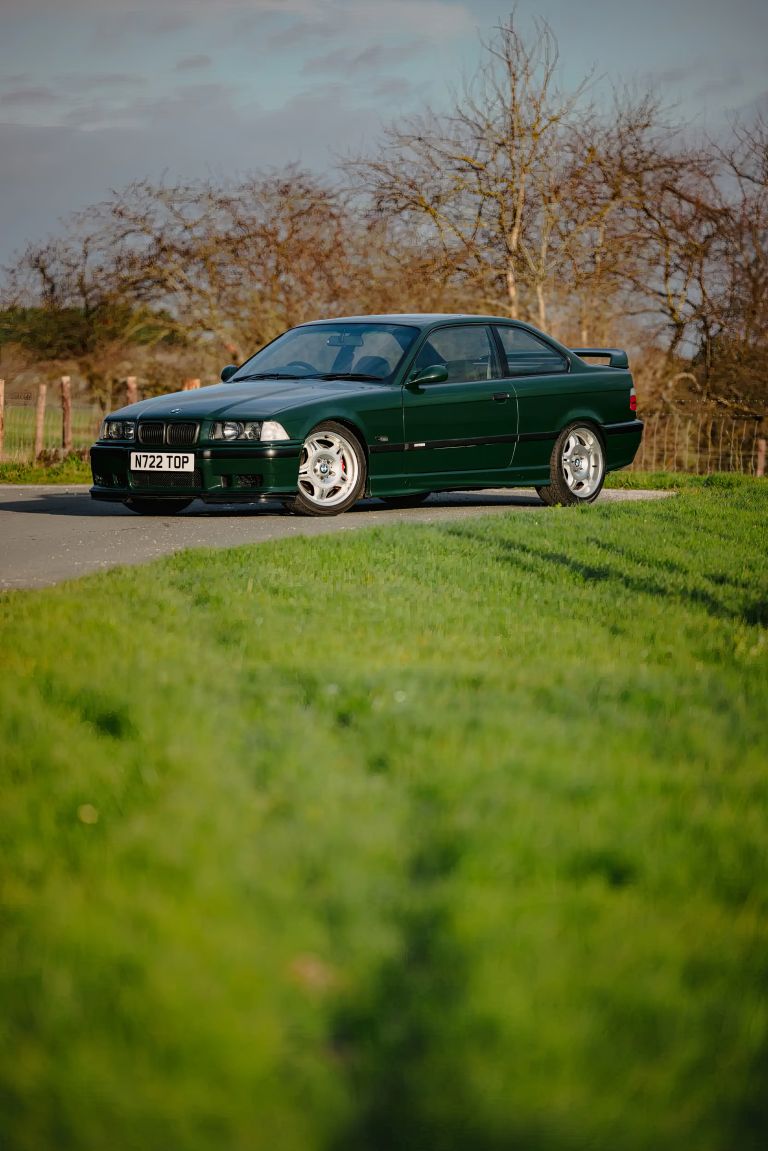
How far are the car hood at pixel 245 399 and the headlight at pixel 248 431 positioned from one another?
0.06 m

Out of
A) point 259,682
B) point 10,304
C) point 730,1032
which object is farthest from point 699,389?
point 730,1032

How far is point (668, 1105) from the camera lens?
7.41 feet

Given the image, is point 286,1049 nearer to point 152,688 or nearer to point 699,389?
point 152,688

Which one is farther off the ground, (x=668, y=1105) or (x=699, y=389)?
(x=699, y=389)

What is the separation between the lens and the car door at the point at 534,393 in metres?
12.7

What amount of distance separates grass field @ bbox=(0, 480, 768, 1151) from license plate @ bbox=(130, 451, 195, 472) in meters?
5.29

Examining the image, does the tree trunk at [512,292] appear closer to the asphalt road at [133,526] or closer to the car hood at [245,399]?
the asphalt road at [133,526]

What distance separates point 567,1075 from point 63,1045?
0.84 meters

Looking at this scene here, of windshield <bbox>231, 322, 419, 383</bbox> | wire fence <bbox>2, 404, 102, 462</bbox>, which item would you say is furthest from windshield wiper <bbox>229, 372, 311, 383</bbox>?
wire fence <bbox>2, 404, 102, 462</bbox>

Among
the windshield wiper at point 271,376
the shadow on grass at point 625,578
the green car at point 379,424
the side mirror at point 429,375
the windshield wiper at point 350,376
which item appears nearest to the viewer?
the shadow on grass at point 625,578

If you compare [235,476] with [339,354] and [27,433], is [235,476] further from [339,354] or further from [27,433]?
[27,433]

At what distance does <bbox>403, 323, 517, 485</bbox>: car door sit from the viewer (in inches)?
472

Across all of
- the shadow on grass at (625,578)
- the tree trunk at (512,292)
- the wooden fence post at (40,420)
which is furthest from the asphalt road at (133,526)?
the tree trunk at (512,292)

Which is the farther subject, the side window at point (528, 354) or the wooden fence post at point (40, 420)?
the wooden fence post at point (40, 420)
